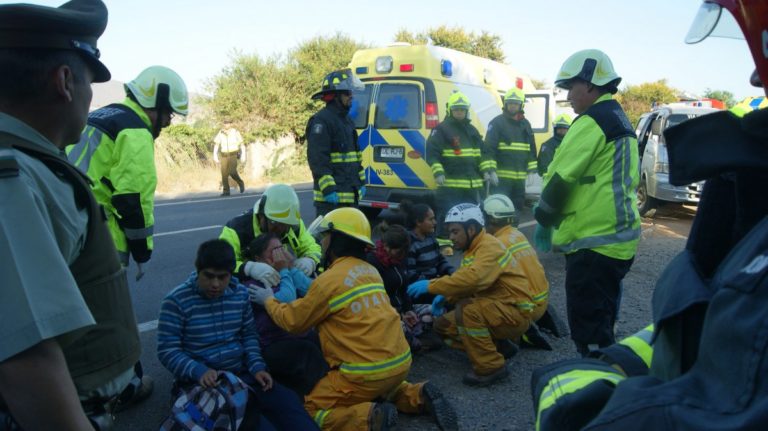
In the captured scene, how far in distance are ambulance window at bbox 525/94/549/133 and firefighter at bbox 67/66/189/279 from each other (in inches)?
308

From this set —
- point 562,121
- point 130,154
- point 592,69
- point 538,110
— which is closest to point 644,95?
point 538,110

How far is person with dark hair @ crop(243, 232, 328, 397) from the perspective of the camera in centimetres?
333

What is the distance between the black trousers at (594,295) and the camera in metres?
3.25

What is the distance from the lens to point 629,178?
128 inches

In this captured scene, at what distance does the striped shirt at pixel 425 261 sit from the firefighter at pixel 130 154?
7.44 feet

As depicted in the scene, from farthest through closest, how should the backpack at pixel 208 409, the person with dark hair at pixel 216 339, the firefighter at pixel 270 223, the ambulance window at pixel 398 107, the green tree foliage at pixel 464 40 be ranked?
the green tree foliage at pixel 464 40, the ambulance window at pixel 398 107, the firefighter at pixel 270 223, the person with dark hair at pixel 216 339, the backpack at pixel 208 409

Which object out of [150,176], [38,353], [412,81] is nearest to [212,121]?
[412,81]

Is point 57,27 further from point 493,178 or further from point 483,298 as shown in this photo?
point 493,178

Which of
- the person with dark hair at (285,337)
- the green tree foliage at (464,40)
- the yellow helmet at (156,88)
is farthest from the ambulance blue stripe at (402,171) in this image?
the green tree foliage at (464,40)

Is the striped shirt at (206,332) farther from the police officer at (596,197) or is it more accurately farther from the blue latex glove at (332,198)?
the blue latex glove at (332,198)

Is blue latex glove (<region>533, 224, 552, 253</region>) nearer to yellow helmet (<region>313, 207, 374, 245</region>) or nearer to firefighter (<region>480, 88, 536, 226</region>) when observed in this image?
yellow helmet (<region>313, 207, 374, 245</region>)

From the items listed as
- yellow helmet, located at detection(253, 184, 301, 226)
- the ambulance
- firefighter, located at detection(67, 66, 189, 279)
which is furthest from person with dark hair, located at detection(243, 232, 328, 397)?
the ambulance

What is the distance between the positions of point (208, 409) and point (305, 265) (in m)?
1.54

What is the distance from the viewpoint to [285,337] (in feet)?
11.6
